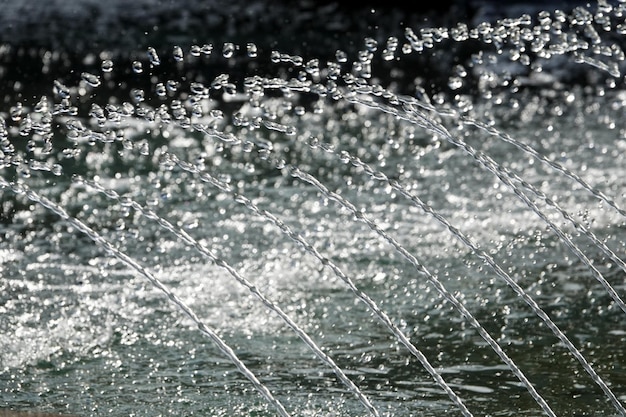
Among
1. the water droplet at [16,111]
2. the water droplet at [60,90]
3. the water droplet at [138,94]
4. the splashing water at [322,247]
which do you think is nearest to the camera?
the splashing water at [322,247]

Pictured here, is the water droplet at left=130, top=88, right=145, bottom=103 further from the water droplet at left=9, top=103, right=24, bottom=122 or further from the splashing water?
the water droplet at left=9, top=103, right=24, bottom=122

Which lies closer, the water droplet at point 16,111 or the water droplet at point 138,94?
the water droplet at point 138,94

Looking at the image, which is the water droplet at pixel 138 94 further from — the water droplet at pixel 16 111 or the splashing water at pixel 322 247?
the water droplet at pixel 16 111

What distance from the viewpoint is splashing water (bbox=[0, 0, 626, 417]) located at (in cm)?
442

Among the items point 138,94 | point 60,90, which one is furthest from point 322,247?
point 60,90

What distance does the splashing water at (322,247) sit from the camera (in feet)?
14.5

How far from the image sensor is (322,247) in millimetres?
6242

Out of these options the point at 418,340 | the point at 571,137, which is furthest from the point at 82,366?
the point at 571,137

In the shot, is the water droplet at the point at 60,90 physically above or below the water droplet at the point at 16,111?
above

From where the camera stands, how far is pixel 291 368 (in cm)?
468

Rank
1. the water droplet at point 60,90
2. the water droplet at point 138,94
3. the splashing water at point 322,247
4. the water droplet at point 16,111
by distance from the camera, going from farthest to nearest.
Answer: the water droplet at point 16,111 < the water droplet at point 138,94 < the water droplet at point 60,90 < the splashing water at point 322,247

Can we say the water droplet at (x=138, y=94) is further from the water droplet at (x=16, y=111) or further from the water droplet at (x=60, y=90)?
the water droplet at (x=16, y=111)

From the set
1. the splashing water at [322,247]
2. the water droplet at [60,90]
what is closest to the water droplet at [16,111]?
the splashing water at [322,247]

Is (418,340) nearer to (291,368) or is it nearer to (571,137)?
(291,368)
